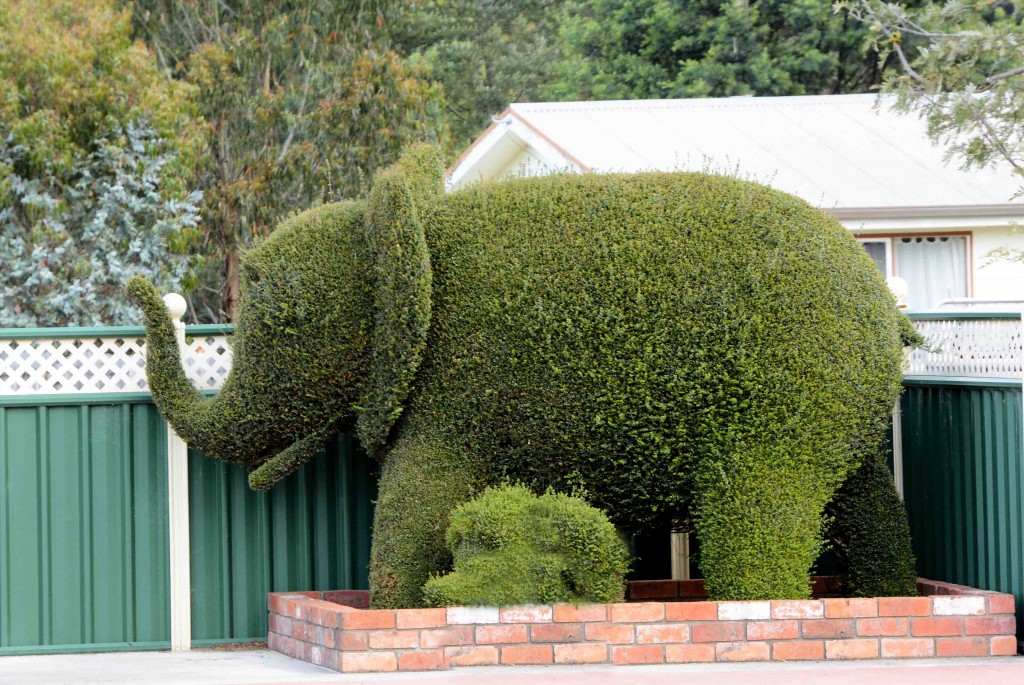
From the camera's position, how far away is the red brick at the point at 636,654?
711 cm

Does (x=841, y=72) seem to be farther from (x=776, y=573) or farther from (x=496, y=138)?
(x=776, y=573)

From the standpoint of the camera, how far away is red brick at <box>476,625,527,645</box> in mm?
7051

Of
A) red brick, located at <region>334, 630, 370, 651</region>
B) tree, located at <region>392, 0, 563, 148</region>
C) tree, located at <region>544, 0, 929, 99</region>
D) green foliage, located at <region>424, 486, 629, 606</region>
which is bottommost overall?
red brick, located at <region>334, 630, 370, 651</region>

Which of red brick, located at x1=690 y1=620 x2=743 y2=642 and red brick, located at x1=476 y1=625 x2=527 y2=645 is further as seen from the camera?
red brick, located at x1=690 y1=620 x2=743 y2=642

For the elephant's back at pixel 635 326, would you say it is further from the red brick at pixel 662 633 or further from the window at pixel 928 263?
the window at pixel 928 263

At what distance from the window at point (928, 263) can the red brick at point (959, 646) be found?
8.21 meters

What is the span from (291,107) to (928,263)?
1075 cm

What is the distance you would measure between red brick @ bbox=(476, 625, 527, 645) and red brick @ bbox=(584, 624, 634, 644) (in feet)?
1.17

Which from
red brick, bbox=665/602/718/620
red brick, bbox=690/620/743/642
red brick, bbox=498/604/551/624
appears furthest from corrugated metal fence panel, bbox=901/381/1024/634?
red brick, bbox=498/604/551/624

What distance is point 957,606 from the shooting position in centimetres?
727

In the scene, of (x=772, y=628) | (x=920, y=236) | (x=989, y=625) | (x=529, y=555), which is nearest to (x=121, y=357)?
(x=529, y=555)

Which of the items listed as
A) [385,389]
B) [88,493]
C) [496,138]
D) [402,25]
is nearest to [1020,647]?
[385,389]

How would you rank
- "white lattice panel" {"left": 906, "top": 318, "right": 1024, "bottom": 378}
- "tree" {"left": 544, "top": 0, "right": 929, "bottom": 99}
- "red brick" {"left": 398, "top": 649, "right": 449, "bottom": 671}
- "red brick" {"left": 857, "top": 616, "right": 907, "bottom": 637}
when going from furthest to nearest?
"tree" {"left": 544, "top": 0, "right": 929, "bottom": 99} → "white lattice panel" {"left": 906, "top": 318, "right": 1024, "bottom": 378} → "red brick" {"left": 857, "top": 616, "right": 907, "bottom": 637} → "red brick" {"left": 398, "top": 649, "right": 449, "bottom": 671}

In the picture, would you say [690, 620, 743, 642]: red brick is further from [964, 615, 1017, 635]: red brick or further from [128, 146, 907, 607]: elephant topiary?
[964, 615, 1017, 635]: red brick
